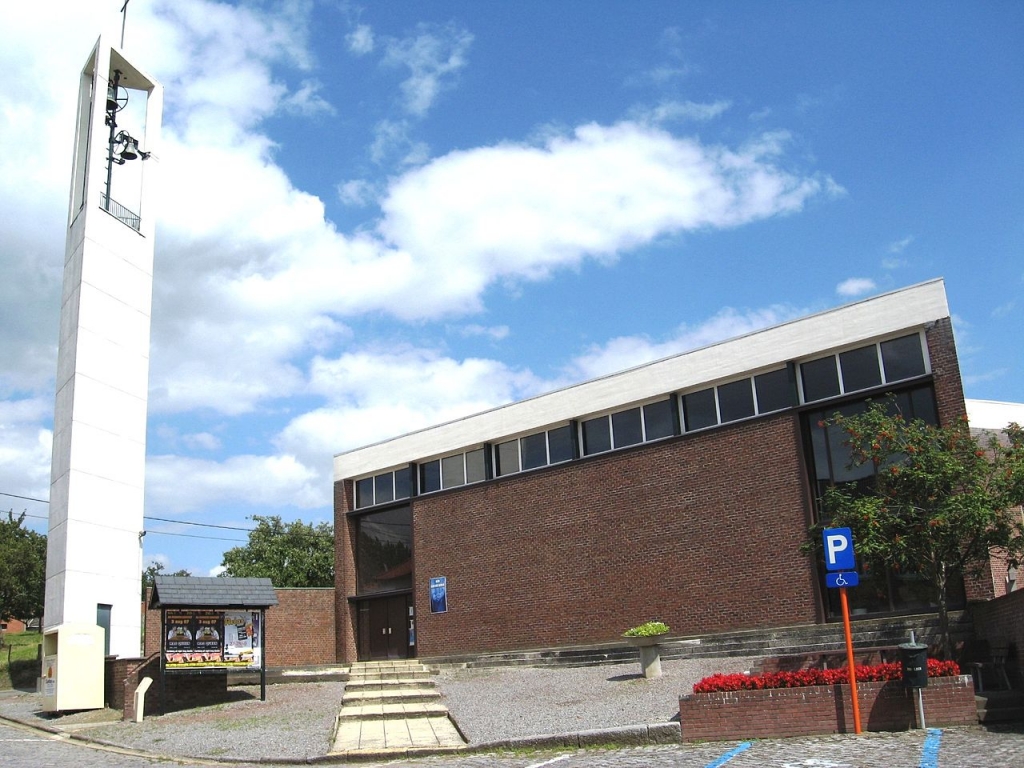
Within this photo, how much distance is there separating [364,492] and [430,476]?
3272 millimetres

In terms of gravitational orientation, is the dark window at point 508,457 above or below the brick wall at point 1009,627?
above

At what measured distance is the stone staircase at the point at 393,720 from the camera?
1443 centimetres

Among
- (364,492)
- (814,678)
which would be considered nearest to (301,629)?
(364,492)

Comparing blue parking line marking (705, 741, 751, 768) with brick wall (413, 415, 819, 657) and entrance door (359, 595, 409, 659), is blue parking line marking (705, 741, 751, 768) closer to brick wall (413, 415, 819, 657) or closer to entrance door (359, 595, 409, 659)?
brick wall (413, 415, 819, 657)

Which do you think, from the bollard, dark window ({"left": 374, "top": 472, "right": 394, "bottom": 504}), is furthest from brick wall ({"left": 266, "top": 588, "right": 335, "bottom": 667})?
the bollard

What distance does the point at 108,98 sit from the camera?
27.5m

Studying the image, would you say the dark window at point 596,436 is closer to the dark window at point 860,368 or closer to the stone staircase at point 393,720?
the dark window at point 860,368

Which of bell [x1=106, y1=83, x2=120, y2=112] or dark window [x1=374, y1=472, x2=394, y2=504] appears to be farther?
dark window [x1=374, y1=472, x2=394, y2=504]

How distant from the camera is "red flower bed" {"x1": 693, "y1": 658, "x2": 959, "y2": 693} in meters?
13.3

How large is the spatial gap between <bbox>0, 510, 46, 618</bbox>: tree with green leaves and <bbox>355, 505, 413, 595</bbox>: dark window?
30370 mm

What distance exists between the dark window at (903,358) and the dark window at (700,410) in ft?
14.6

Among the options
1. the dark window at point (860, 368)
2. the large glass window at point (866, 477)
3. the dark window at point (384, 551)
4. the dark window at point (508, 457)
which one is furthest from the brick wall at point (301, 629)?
the dark window at point (860, 368)

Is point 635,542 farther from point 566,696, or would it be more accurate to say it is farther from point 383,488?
point 383,488

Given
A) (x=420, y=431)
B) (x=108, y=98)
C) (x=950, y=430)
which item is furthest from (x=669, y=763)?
(x=108, y=98)
